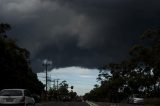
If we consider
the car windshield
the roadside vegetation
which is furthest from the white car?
the roadside vegetation

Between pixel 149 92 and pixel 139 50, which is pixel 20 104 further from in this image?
pixel 149 92

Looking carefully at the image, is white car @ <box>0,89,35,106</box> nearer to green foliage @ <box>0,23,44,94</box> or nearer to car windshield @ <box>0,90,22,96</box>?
car windshield @ <box>0,90,22,96</box>

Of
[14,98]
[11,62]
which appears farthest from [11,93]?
[11,62]

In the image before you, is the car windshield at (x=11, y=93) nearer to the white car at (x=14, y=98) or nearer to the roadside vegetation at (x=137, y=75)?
the white car at (x=14, y=98)

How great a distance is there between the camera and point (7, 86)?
273ft

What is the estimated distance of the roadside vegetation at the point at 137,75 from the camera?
79381 millimetres

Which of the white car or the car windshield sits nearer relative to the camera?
the white car

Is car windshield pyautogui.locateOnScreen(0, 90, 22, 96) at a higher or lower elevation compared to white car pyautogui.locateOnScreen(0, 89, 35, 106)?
higher

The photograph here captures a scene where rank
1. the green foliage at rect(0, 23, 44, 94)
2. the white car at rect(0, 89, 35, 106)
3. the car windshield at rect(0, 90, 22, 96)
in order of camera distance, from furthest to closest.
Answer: the green foliage at rect(0, 23, 44, 94), the car windshield at rect(0, 90, 22, 96), the white car at rect(0, 89, 35, 106)

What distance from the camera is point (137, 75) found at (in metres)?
105

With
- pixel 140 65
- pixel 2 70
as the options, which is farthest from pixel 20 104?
pixel 140 65

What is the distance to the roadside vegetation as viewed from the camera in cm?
7938

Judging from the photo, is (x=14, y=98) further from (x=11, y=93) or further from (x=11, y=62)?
(x=11, y=62)

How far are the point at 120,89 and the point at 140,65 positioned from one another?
115ft
